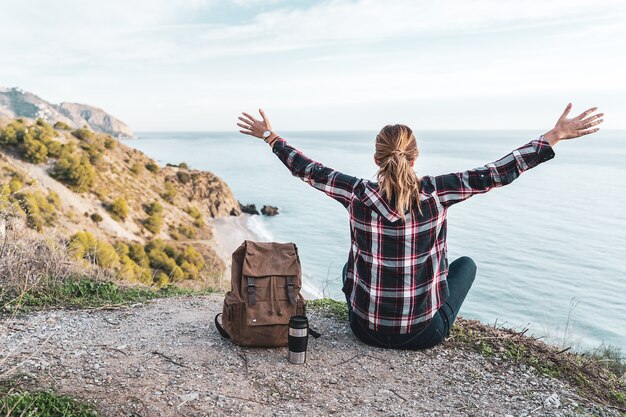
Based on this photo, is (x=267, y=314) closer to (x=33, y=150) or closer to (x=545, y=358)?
(x=545, y=358)

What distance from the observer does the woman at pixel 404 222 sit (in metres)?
4.06

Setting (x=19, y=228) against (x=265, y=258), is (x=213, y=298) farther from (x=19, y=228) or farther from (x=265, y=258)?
(x=19, y=228)

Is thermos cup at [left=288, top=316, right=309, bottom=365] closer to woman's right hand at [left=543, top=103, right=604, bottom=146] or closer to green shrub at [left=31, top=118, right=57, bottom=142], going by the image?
woman's right hand at [left=543, top=103, right=604, bottom=146]

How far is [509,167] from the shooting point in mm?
4062

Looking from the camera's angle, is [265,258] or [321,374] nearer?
[321,374]

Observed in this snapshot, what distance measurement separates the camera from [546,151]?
4.07 meters

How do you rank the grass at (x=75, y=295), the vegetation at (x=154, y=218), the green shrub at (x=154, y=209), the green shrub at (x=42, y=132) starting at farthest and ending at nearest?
the green shrub at (x=154, y=209) → the vegetation at (x=154, y=218) → the green shrub at (x=42, y=132) → the grass at (x=75, y=295)

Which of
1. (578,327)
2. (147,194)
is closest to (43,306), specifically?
(578,327)

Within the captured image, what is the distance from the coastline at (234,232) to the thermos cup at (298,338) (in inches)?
1277

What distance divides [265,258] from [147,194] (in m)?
37.8

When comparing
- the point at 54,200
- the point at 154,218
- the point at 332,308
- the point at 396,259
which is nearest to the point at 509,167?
the point at 396,259

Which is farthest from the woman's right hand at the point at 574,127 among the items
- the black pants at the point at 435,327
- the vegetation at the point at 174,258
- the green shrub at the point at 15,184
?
the vegetation at the point at 174,258

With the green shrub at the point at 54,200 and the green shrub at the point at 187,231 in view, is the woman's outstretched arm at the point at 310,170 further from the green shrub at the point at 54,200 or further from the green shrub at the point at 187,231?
the green shrub at the point at 187,231

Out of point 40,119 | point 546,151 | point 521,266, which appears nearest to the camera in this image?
point 546,151
